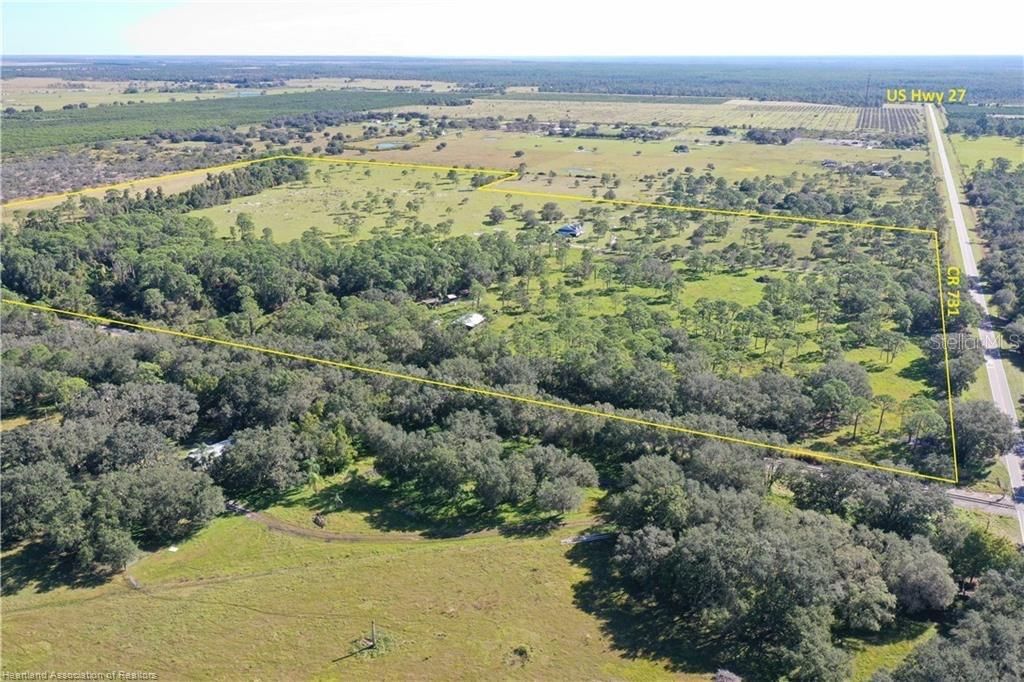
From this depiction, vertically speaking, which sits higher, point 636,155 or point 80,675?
point 636,155

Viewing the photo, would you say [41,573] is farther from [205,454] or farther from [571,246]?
[571,246]

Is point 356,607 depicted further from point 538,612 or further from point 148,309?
point 148,309

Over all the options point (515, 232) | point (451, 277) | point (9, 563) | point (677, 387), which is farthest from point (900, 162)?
point (9, 563)

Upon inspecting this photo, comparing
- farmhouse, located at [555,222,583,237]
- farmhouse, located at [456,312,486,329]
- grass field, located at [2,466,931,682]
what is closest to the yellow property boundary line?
grass field, located at [2,466,931,682]

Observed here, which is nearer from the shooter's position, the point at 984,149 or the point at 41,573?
the point at 41,573

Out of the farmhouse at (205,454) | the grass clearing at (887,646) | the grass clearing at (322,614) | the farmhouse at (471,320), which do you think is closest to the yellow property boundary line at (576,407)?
the farmhouse at (205,454)

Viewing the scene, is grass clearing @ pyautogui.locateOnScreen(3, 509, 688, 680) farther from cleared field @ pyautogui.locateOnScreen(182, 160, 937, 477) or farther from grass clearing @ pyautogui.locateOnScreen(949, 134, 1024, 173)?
grass clearing @ pyautogui.locateOnScreen(949, 134, 1024, 173)

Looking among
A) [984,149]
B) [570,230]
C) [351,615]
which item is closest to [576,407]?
[351,615]
